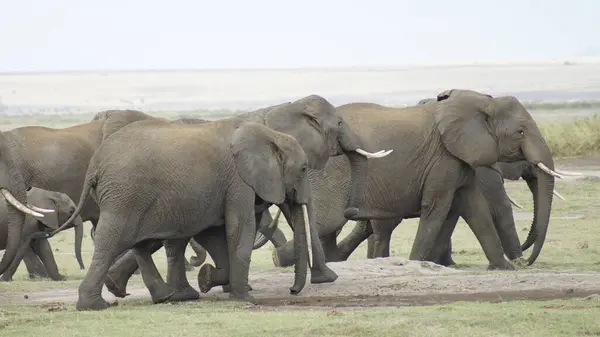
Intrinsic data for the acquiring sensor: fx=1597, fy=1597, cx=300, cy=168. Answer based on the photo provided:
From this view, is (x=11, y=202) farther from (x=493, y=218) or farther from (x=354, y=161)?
(x=493, y=218)

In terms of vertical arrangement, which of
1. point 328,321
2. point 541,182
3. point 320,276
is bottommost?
point 320,276

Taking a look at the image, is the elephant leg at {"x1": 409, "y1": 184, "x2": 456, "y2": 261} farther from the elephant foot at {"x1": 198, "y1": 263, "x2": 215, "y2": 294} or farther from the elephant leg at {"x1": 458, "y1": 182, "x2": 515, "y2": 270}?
the elephant foot at {"x1": 198, "y1": 263, "x2": 215, "y2": 294}

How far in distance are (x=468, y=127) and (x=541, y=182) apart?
1.08 meters

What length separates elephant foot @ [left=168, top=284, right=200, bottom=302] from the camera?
14094 millimetres

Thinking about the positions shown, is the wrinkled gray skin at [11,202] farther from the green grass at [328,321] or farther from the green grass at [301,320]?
the green grass at [328,321]

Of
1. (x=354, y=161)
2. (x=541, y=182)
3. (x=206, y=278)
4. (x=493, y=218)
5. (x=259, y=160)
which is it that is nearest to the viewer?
(x=259, y=160)

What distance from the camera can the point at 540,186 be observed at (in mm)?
17484

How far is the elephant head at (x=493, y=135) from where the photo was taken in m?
17.0

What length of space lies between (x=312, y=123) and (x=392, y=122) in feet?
7.38

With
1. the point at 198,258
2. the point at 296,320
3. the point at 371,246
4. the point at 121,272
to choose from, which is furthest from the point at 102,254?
the point at 371,246

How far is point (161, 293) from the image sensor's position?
552 inches

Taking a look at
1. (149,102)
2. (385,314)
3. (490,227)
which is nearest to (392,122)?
(490,227)

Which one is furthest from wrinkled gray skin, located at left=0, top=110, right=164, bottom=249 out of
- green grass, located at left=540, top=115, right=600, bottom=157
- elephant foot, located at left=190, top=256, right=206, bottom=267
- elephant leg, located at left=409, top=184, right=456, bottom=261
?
green grass, located at left=540, top=115, right=600, bottom=157

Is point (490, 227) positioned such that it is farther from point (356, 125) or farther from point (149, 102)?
point (149, 102)
